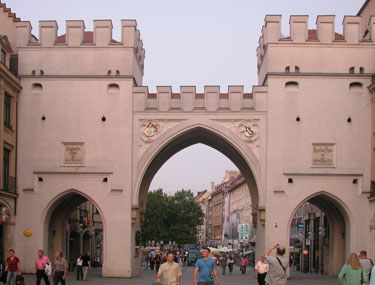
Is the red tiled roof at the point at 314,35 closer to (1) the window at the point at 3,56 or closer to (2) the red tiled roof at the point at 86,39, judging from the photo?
(2) the red tiled roof at the point at 86,39

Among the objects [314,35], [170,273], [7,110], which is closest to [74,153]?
[7,110]

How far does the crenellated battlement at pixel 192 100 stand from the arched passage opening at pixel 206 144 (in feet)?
3.65

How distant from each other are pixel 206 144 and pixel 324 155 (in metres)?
6.66

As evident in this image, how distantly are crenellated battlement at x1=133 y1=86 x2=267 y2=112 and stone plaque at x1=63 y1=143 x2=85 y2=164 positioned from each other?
3.02 m

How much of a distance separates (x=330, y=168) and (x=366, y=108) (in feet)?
10.2

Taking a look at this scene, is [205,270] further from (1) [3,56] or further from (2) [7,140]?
(1) [3,56]

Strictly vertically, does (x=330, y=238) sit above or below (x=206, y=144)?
below

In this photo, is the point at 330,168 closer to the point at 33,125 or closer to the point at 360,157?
the point at 360,157

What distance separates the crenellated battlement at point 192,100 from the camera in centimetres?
3075

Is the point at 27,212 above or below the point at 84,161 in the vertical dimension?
below

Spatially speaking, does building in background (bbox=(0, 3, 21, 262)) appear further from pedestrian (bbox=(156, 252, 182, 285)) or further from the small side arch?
pedestrian (bbox=(156, 252, 182, 285))

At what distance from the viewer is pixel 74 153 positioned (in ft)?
101

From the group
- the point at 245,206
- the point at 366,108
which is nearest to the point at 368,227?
the point at 366,108

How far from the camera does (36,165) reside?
3052 centimetres
